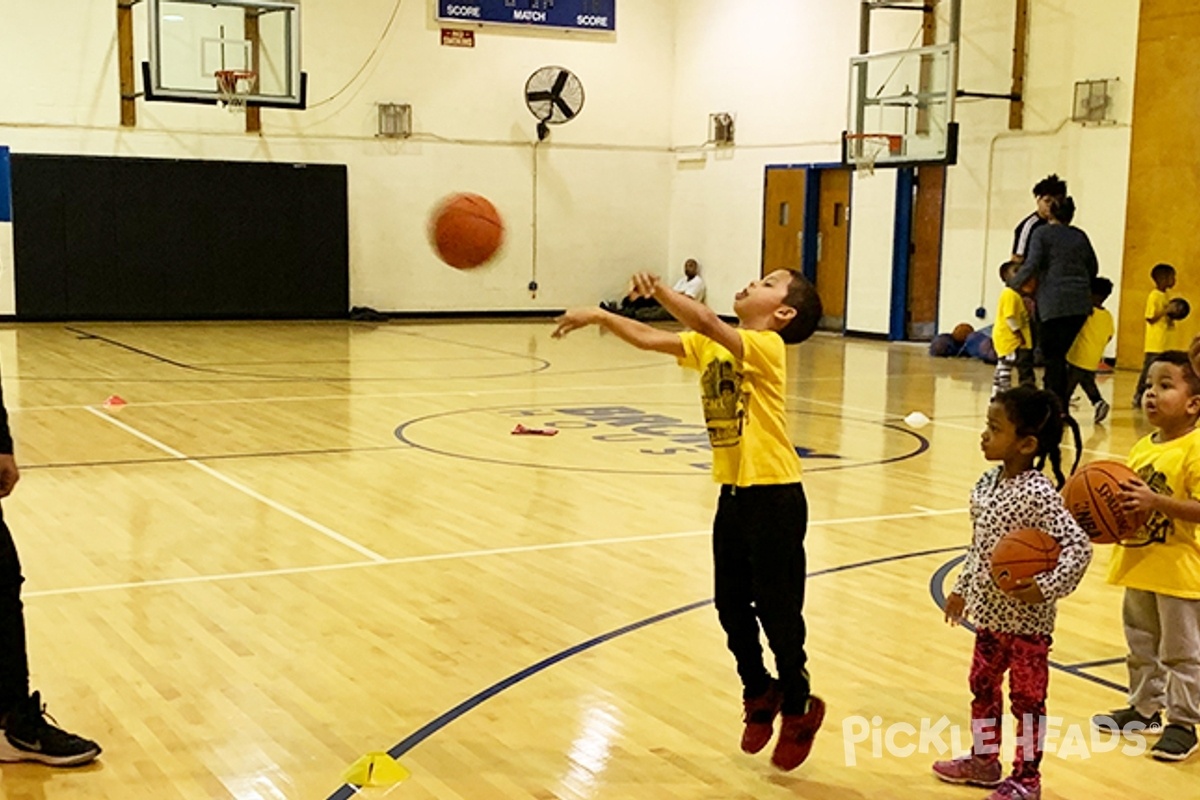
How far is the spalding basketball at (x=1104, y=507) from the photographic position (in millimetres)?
4059

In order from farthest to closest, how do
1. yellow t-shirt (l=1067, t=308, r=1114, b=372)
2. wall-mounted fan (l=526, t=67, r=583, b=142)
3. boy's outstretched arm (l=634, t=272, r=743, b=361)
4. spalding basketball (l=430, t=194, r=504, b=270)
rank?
1. wall-mounted fan (l=526, t=67, r=583, b=142)
2. yellow t-shirt (l=1067, t=308, r=1114, b=372)
3. spalding basketball (l=430, t=194, r=504, b=270)
4. boy's outstretched arm (l=634, t=272, r=743, b=361)

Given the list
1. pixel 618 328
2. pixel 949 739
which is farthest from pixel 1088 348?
pixel 618 328

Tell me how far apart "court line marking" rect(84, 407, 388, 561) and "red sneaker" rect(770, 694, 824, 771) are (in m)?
3.08

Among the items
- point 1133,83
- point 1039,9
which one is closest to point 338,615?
point 1133,83

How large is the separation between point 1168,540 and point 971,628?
1504 mm

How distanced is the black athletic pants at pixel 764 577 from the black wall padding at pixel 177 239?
59.5 ft

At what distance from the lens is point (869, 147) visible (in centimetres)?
1891

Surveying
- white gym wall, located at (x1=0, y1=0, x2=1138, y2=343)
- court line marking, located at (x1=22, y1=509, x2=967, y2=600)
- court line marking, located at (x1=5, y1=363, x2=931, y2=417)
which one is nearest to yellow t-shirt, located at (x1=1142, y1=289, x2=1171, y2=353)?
court line marking, located at (x1=5, y1=363, x2=931, y2=417)

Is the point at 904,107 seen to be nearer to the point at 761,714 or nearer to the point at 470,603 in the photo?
the point at 470,603

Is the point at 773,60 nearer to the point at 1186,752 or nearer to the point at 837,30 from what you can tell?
the point at 837,30

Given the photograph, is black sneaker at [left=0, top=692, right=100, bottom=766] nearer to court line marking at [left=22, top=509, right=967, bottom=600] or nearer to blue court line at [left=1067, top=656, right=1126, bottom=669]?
court line marking at [left=22, top=509, right=967, bottom=600]

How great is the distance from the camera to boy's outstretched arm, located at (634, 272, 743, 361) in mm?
3541

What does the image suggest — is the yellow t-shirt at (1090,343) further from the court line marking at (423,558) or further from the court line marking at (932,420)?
the court line marking at (423,558)

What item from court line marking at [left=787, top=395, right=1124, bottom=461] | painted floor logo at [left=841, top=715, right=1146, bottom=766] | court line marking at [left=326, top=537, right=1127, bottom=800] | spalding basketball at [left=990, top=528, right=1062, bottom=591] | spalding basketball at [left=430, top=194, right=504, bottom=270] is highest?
spalding basketball at [left=430, top=194, right=504, bottom=270]
